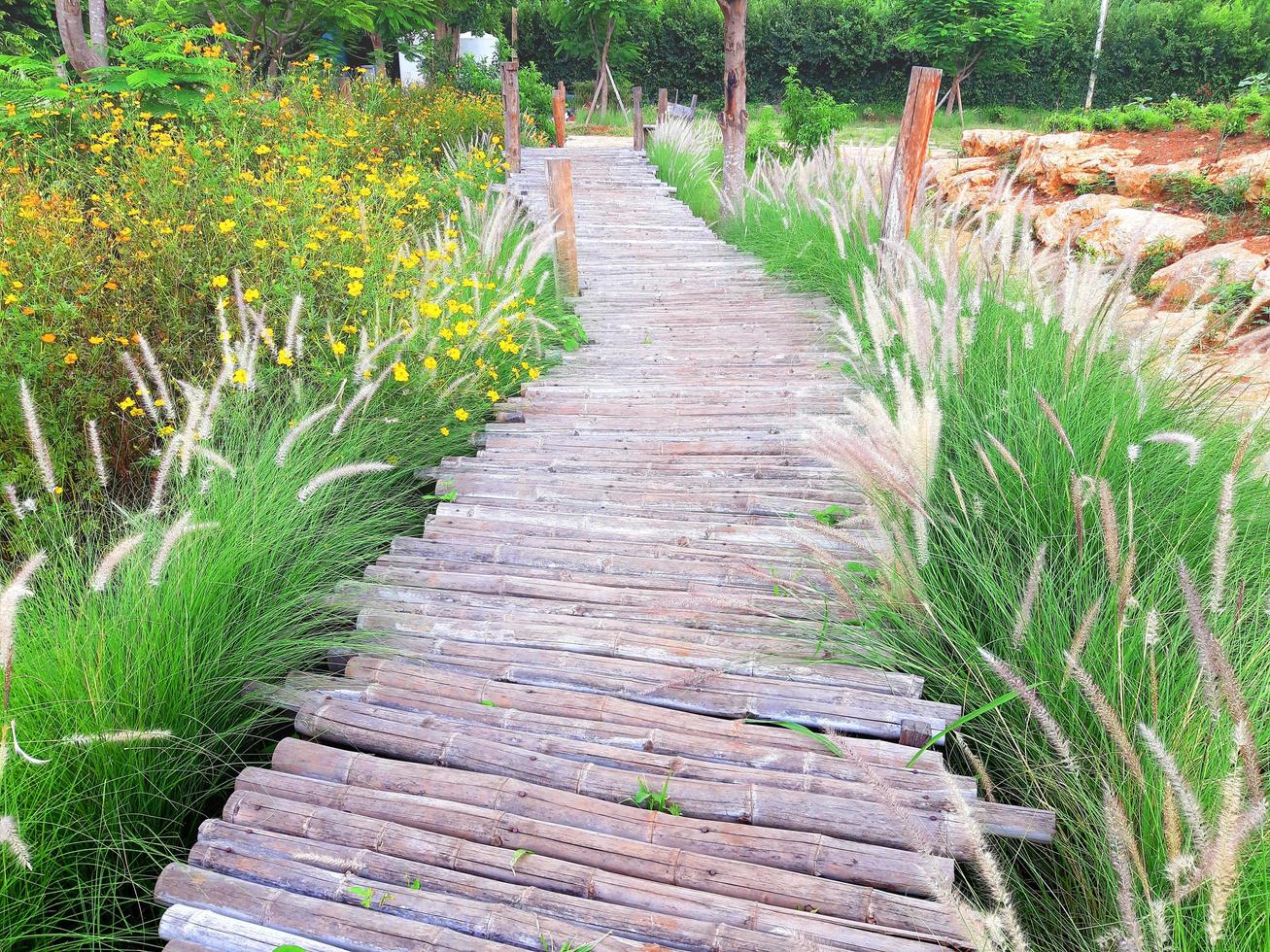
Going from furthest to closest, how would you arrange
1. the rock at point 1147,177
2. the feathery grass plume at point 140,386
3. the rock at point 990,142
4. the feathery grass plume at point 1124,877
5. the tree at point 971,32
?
1. the tree at point 971,32
2. the rock at point 990,142
3. the rock at point 1147,177
4. the feathery grass plume at point 140,386
5. the feathery grass plume at point 1124,877

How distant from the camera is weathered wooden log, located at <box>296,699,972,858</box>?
2.00 metres

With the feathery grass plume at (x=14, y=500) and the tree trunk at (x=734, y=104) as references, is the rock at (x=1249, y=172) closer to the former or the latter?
the tree trunk at (x=734, y=104)

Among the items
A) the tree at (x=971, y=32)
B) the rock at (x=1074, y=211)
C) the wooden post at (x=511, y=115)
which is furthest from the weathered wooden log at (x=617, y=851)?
the tree at (x=971, y=32)

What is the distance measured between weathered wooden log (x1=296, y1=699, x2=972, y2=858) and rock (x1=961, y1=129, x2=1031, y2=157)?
1471 cm

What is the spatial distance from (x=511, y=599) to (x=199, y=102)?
20.8 ft

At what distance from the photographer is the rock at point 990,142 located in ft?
47.2

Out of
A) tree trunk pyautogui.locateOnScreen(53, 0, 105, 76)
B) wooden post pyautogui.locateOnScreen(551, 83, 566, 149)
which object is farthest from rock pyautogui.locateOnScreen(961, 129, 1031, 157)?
tree trunk pyautogui.locateOnScreen(53, 0, 105, 76)

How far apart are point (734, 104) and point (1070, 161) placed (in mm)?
5615

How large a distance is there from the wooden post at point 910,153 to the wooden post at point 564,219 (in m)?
2.44

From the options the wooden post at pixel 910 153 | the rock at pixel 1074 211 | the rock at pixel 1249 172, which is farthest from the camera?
the rock at pixel 1074 211

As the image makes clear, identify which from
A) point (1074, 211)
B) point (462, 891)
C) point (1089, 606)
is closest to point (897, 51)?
point (1074, 211)

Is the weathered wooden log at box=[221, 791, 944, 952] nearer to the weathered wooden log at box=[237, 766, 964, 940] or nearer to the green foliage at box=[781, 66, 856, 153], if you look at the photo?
the weathered wooden log at box=[237, 766, 964, 940]

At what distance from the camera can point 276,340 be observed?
4.27 meters

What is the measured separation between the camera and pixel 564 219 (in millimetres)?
6703
